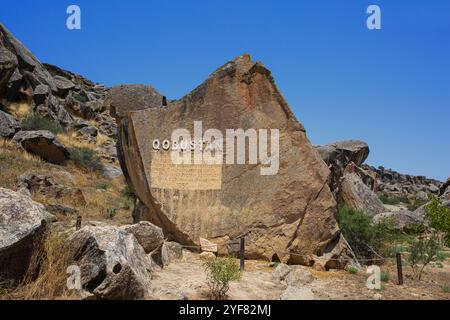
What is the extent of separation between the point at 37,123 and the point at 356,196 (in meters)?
14.9

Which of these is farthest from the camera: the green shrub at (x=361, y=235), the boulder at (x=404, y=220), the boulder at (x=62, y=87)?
the boulder at (x=62, y=87)

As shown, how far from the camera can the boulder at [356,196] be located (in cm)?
1528

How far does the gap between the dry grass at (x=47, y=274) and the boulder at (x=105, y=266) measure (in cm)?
13

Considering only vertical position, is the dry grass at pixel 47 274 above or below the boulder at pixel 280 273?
above

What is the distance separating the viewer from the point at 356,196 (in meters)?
15.5

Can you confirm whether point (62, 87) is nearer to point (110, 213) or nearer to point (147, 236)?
point (110, 213)

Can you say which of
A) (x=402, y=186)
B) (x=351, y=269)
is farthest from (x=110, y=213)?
(x=402, y=186)

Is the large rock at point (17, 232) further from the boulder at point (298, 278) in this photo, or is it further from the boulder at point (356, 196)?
the boulder at point (356, 196)

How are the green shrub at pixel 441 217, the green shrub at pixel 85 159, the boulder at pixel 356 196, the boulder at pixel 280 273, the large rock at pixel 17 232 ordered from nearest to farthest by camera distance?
the large rock at pixel 17 232 → the boulder at pixel 280 273 → the green shrub at pixel 441 217 → the boulder at pixel 356 196 → the green shrub at pixel 85 159

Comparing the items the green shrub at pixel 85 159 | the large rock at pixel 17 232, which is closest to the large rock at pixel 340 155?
the green shrub at pixel 85 159

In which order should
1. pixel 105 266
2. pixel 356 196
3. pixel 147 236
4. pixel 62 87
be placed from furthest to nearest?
pixel 62 87, pixel 356 196, pixel 147 236, pixel 105 266

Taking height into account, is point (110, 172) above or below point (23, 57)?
below

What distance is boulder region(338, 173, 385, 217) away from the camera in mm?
15283

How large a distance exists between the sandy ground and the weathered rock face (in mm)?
564
